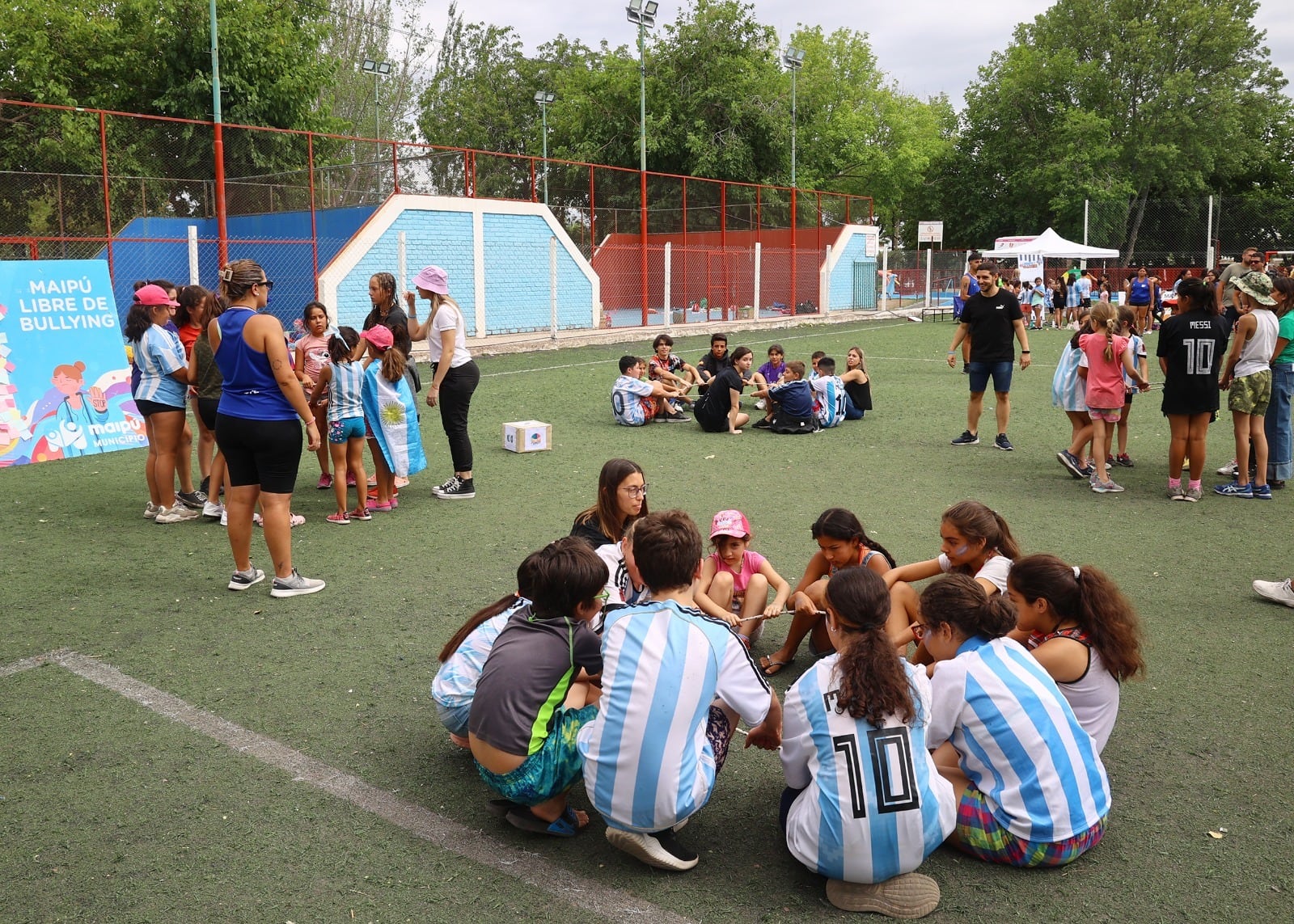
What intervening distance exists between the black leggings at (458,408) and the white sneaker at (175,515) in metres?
1.87

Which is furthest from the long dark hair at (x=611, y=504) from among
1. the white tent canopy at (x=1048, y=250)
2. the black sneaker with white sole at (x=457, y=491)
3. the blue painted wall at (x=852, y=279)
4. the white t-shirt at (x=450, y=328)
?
the blue painted wall at (x=852, y=279)

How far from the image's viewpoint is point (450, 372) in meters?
8.16

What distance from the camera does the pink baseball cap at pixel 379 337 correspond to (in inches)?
300

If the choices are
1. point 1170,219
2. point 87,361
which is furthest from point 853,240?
point 87,361

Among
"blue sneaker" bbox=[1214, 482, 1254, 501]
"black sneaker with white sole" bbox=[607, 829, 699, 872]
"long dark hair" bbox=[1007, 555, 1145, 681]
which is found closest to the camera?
"black sneaker with white sole" bbox=[607, 829, 699, 872]

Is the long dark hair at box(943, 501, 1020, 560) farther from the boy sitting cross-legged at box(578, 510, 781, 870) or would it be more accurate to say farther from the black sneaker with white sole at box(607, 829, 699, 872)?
the black sneaker with white sole at box(607, 829, 699, 872)

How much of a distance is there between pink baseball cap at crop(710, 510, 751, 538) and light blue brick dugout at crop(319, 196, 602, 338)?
1493cm

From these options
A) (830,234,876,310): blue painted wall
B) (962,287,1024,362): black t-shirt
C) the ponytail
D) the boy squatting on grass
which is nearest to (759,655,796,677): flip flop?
the ponytail

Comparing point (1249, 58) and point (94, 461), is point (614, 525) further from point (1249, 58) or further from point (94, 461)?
point (1249, 58)

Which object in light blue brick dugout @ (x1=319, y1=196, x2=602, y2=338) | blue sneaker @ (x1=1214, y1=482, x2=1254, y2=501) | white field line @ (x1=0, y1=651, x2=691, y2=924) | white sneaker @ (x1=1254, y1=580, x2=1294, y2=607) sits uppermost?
light blue brick dugout @ (x1=319, y1=196, x2=602, y2=338)

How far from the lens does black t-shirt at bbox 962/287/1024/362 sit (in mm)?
10227

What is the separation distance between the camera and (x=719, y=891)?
314cm

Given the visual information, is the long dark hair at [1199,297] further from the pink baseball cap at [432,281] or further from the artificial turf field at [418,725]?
the pink baseball cap at [432,281]

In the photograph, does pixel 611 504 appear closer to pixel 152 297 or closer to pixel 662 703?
pixel 662 703
